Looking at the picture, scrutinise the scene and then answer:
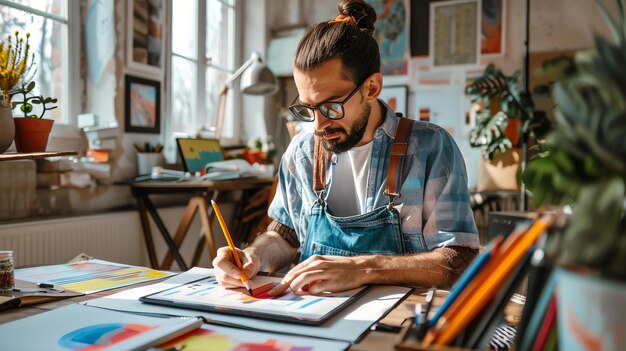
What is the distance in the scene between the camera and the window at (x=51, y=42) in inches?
100

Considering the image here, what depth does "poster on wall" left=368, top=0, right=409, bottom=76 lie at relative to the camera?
14.9 feet

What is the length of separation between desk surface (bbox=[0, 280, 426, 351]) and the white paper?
21 millimetres

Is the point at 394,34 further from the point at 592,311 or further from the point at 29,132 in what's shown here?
the point at 592,311

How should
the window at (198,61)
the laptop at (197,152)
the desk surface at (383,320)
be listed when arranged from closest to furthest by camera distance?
the desk surface at (383,320) < the laptop at (197,152) < the window at (198,61)

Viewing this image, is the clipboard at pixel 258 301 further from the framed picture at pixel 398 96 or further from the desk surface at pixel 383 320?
the framed picture at pixel 398 96

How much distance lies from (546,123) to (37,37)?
10.9 feet

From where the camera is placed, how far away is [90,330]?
2.80ft

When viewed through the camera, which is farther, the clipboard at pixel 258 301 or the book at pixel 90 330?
the clipboard at pixel 258 301

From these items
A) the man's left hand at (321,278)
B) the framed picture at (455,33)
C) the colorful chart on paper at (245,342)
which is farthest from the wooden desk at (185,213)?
the framed picture at (455,33)

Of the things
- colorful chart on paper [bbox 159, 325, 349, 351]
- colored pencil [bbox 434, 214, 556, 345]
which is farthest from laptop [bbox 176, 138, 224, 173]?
colored pencil [bbox 434, 214, 556, 345]

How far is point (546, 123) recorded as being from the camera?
3.80m

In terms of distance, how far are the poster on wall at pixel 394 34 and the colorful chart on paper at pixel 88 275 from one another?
11.9 feet

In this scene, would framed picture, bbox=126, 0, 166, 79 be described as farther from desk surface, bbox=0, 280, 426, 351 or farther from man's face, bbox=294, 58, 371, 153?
desk surface, bbox=0, 280, 426, 351

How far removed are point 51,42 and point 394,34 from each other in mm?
2855
